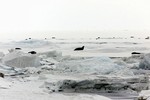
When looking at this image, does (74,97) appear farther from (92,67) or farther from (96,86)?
(92,67)

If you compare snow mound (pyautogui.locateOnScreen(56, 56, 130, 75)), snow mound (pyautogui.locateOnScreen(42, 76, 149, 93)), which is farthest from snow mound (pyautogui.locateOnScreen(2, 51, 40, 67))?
snow mound (pyautogui.locateOnScreen(42, 76, 149, 93))

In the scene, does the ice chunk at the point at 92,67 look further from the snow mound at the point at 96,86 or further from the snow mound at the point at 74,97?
the snow mound at the point at 74,97

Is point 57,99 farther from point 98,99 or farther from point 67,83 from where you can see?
point 67,83

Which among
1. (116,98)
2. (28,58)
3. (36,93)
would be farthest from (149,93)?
(28,58)

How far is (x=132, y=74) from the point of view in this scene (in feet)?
38.0

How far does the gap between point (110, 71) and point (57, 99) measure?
15.5 feet

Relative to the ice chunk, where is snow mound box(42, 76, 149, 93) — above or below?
below

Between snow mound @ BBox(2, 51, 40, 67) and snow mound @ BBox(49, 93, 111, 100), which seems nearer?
snow mound @ BBox(49, 93, 111, 100)

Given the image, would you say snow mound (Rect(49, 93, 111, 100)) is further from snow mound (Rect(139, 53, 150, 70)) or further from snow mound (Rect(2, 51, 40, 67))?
snow mound (Rect(2, 51, 40, 67))

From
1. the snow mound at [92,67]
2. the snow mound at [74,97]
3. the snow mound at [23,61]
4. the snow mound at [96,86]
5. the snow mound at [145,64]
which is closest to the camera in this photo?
the snow mound at [74,97]

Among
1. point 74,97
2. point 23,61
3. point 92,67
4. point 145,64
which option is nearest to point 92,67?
point 92,67

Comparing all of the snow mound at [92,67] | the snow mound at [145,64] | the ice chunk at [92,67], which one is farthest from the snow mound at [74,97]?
the snow mound at [145,64]

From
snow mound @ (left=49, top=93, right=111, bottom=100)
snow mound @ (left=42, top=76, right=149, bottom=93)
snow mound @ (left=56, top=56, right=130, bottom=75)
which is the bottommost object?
snow mound @ (left=49, top=93, right=111, bottom=100)

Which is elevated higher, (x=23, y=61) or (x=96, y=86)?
(x=23, y=61)
